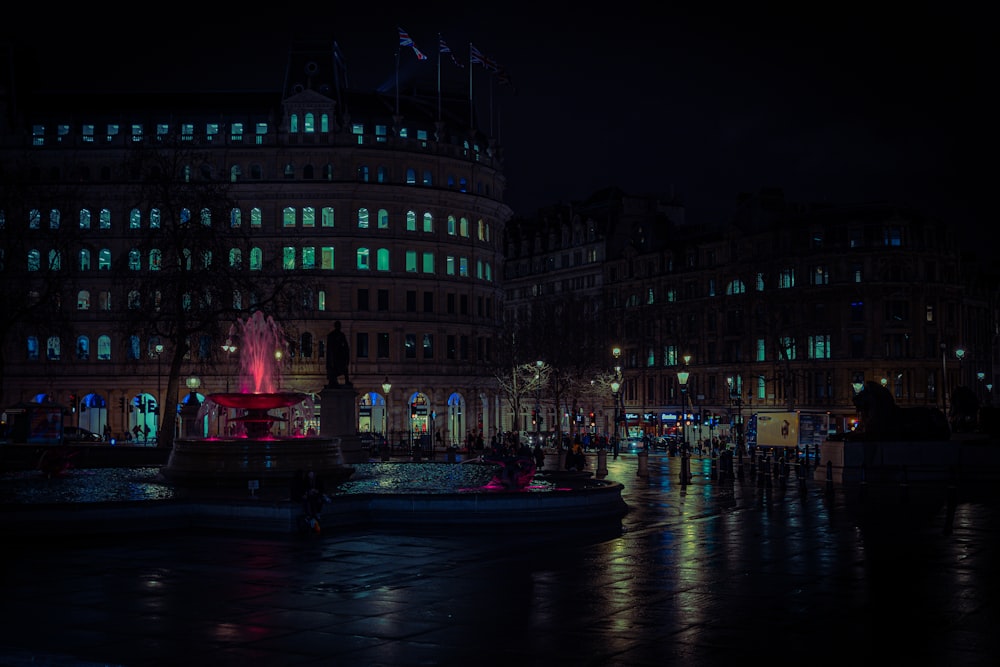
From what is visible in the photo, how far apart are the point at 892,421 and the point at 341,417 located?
1900 cm

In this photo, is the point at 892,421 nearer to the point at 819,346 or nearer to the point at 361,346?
the point at 361,346

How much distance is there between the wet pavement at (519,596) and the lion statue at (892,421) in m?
12.8

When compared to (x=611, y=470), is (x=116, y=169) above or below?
above

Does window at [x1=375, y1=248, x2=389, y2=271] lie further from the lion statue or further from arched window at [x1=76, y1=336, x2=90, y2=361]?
the lion statue

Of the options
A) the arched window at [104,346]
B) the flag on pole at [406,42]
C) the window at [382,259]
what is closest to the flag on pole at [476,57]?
the flag on pole at [406,42]

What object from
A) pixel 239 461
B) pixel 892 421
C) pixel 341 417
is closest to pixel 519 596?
pixel 239 461

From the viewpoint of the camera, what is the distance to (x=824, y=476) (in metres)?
40.4

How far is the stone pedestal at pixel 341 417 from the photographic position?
3972 cm

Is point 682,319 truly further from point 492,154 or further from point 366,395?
point 366,395

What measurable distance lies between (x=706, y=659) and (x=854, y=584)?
241 inches

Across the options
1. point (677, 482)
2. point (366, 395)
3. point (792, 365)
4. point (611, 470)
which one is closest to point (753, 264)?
point (792, 365)

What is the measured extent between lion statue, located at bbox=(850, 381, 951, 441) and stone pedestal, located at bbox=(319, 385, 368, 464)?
1734cm

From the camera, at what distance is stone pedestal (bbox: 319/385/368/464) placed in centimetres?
3972

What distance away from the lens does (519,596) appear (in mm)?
17047
